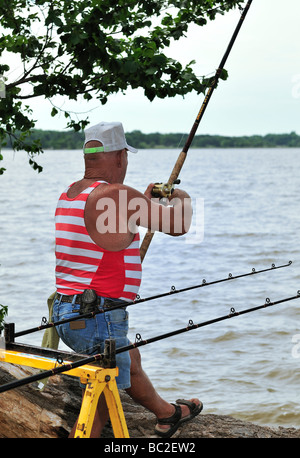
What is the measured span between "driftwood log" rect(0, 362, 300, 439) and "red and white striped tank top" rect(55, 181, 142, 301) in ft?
2.93

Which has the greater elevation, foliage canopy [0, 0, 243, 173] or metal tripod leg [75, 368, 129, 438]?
foliage canopy [0, 0, 243, 173]

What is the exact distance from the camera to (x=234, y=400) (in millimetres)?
7297

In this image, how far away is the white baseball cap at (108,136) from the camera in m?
3.81

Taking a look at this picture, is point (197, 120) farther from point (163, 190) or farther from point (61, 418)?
point (61, 418)

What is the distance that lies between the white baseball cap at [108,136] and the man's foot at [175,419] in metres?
1.64

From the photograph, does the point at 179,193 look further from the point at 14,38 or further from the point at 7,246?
the point at 7,246

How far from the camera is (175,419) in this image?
4.38m

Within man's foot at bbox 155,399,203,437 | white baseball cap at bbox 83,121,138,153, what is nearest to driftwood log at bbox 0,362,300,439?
man's foot at bbox 155,399,203,437

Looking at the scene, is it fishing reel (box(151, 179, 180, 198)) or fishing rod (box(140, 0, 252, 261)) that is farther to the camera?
fishing rod (box(140, 0, 252, 261))

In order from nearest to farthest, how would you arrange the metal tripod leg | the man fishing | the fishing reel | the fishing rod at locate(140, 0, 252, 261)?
the metal tripod leg
the man fishing
the fishing reel
the fishing rod at locate(140, 0, 252, 261)

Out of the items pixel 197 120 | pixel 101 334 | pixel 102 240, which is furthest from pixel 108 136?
pixel 197 120

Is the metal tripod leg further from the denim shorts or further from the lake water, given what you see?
the lake water

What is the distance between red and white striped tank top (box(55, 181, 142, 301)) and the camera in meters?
3.71

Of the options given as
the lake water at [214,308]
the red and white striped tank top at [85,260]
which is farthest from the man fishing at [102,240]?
the lake water at [214,308]
